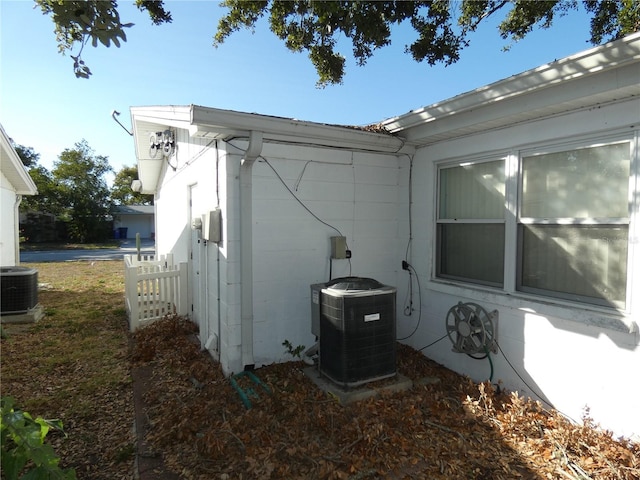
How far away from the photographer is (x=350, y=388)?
3684mm

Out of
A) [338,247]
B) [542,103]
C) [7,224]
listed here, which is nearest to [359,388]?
[338,247]

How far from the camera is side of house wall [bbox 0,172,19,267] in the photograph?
1001cm

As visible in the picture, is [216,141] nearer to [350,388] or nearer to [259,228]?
[259,228]

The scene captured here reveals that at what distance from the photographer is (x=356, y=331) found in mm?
3689

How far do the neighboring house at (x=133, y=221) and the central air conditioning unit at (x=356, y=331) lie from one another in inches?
1387

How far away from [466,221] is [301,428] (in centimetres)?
291

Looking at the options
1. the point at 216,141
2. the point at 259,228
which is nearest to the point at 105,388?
the point at 259,228

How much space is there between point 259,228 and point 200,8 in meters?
3.73

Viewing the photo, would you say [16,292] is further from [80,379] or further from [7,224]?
[7,224]

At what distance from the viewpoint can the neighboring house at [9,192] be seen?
9508 mm

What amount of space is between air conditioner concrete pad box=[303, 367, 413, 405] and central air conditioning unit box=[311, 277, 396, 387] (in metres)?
0.05

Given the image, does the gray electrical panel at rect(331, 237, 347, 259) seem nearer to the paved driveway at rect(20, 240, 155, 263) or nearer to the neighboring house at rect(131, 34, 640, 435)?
the neighboring house at rect(131, 34, 640, 435)

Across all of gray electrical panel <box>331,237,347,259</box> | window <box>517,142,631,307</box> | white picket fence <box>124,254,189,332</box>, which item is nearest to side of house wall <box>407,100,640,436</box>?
window <box>517,142,631,307</box>

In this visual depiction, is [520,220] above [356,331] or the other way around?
Result: above
